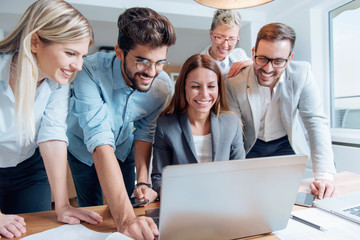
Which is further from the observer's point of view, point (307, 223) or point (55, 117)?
point (55, 117)

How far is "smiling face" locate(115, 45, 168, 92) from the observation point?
105cm

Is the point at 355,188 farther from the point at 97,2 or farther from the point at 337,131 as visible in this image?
the point at 97,2

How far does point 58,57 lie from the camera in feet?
2.82

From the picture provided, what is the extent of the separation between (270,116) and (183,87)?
0.59 metres

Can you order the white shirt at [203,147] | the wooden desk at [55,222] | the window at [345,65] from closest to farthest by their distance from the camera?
the wooden desk at [55,222] < the white shirt at [203,147] < the window at [345,65]

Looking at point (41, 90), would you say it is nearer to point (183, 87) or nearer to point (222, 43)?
point (183, 87)

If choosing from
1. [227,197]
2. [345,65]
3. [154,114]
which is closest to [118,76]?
[154,114]

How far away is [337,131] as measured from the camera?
2777mm

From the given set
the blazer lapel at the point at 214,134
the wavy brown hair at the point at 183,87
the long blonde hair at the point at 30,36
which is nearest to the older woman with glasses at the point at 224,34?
the wavy brown hair at the point at 183,87

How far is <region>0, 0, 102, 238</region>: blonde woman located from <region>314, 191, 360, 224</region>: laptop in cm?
77

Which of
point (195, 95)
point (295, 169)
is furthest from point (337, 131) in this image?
point (295, 169)

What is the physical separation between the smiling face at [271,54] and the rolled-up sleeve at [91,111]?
86 cm

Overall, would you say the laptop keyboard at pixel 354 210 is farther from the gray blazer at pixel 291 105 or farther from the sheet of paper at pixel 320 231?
the gray blazer at pixel 291 105

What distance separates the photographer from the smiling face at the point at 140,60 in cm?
105
